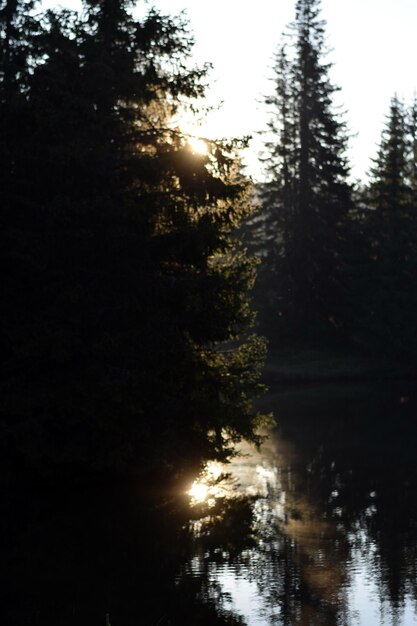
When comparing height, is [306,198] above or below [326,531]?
above

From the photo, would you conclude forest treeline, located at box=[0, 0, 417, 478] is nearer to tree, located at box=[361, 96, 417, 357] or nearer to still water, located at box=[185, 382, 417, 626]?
Result: still water, located at box=[185, 382, 417, 626]

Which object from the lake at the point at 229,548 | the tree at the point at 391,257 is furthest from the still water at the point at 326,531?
the tree at the point at 391,257

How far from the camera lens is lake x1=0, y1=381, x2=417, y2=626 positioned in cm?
1280

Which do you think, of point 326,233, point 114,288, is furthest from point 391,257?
point 114,288

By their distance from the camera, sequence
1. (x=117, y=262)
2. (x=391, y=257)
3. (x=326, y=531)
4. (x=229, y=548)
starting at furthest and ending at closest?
1. (x=391, y=257)
2. (x=117, y=262)
3. (x=326, y=531)
4. (x=229, y=548)

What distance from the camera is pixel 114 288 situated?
20516mm

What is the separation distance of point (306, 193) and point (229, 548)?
44.6 m

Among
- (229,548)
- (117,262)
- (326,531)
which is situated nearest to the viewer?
(229,548)

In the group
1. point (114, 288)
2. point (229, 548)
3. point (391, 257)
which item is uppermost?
point (391, 257)

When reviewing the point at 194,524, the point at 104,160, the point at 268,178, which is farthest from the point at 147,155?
the point at 268,178

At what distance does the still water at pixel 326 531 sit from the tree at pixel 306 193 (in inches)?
916

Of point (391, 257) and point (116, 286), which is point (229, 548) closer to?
point (116, 286)

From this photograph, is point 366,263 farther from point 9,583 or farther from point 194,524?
point 9,583

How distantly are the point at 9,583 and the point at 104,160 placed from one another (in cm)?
956
